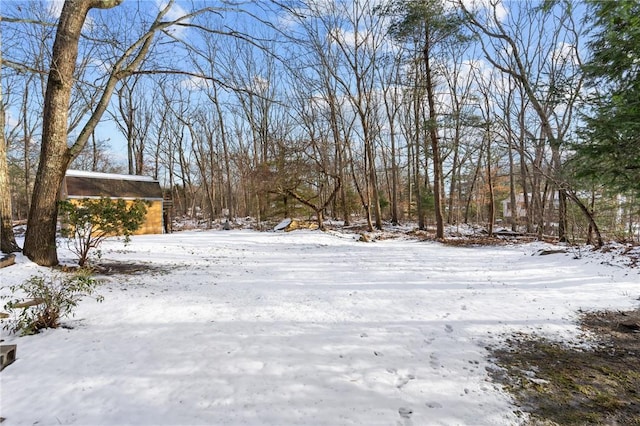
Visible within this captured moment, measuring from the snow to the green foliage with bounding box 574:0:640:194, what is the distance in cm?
194

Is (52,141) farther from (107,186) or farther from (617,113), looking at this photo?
(107,186)

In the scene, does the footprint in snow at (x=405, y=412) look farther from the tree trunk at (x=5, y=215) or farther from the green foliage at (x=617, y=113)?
the tree trunk at (x=5, y=215)

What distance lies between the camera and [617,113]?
3.84 metres

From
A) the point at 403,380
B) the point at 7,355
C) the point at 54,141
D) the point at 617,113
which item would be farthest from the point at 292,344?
the point at 54,141

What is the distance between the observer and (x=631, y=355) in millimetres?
3148

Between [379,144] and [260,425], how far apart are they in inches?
966

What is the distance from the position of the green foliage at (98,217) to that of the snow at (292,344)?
2.84ft

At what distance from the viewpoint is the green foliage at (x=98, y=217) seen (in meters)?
5.65

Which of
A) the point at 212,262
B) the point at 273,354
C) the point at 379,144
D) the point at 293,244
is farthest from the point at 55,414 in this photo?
the point at 379,144

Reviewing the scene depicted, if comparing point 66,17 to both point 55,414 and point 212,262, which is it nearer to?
point 212,262

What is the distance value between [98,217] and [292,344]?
469cm

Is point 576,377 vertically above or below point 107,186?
below

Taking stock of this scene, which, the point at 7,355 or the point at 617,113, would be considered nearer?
the point at 7,355

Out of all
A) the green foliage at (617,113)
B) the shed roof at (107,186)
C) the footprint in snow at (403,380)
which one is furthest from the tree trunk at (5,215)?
the green foliage at (617,113)
